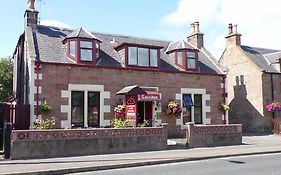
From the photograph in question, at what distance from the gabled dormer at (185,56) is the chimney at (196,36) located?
3.24 m

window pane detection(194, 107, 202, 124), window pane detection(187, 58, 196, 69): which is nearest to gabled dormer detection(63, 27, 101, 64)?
window pane detection(187, 58, 196, 69)

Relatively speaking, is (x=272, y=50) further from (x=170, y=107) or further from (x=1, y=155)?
(x=1, y=155)

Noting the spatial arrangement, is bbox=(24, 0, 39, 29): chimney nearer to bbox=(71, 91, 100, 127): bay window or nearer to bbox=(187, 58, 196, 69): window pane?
bbox=(71, 91, 100, 127): bay window

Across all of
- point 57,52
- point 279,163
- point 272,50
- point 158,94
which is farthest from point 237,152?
point 272,50

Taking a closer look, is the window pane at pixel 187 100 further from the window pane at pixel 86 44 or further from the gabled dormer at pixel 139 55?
the window pane at pixel 86 44

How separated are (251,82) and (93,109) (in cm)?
1534

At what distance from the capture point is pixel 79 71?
19984mm

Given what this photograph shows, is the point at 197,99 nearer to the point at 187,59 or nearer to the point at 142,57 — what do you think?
the point at 187,59

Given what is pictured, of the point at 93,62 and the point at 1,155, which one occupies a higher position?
the point at 93,62

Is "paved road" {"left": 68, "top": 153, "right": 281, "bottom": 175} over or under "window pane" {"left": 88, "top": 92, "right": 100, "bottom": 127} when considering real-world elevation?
under

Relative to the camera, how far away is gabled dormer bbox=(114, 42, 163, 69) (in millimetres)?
21609

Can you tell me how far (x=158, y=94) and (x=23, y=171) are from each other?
11667 millimetres

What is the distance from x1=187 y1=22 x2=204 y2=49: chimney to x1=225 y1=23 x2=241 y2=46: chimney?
550 centimetres

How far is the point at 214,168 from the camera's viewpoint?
460 inches
